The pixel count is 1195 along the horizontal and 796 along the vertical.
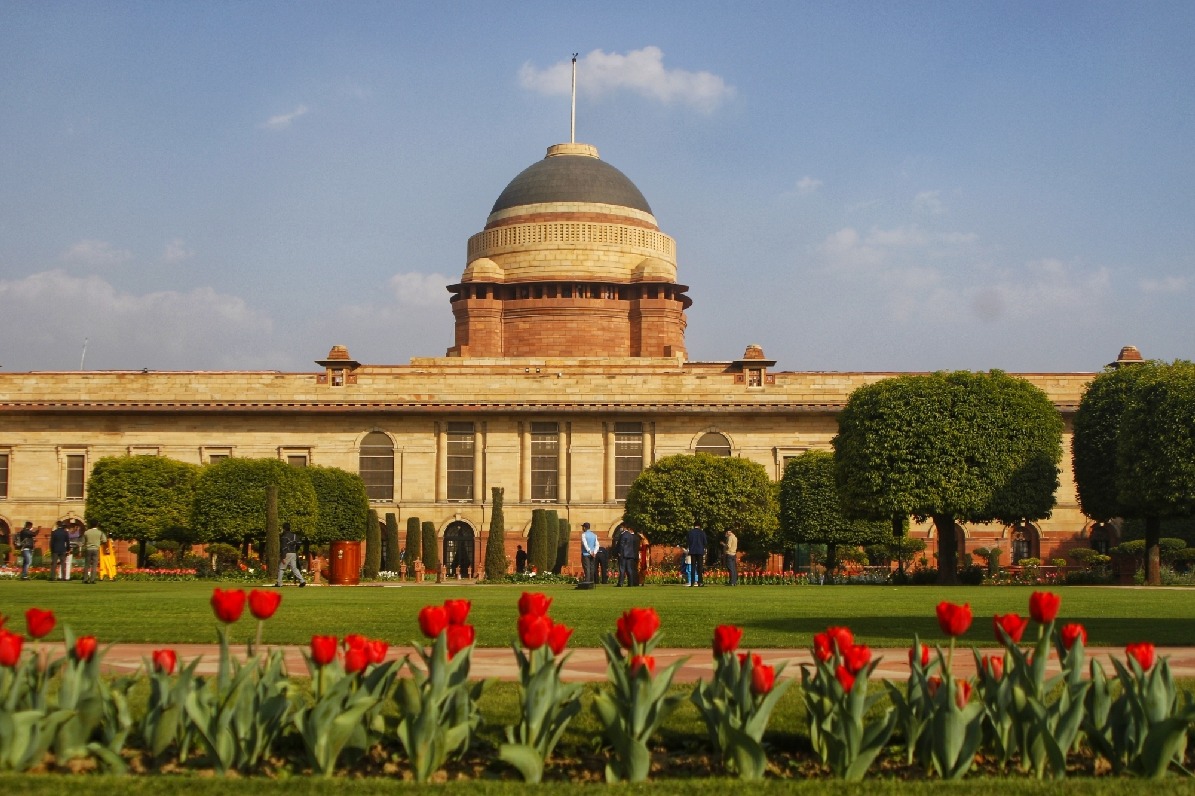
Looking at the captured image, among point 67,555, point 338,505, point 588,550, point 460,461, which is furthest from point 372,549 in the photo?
point 588,550

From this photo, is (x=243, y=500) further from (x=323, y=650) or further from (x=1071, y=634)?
(x=1071, y=634)

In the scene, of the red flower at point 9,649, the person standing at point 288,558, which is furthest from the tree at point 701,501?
the red flower at point 9,649

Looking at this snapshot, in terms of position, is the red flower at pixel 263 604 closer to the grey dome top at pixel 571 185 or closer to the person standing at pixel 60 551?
the person standing at pixel 60 551

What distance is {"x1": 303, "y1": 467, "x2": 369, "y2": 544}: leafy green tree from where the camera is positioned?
50.2 metres

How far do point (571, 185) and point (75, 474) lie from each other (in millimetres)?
26457

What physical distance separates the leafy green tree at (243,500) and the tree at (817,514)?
1594 centimetres

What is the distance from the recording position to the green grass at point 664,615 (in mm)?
14977

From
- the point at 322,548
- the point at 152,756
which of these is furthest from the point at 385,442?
the point at 152,756

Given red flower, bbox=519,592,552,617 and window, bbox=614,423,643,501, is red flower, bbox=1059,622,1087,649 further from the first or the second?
window, bbox=614,423,643,501

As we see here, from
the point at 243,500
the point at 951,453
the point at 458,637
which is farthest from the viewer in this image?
the point at 243,500

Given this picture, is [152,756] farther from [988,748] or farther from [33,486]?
[33,486]

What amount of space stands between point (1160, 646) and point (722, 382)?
143 feet

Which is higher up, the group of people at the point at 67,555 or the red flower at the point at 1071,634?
the group of people at the point at 67,555

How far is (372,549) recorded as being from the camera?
1916 inches
